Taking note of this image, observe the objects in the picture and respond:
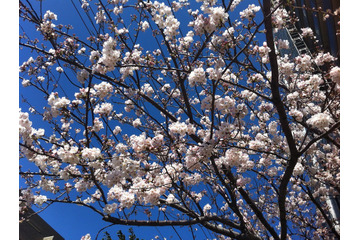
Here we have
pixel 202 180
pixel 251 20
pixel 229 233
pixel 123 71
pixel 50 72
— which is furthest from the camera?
pixel 50 72

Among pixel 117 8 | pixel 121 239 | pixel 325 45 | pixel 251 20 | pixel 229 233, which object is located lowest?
pixel 229 233

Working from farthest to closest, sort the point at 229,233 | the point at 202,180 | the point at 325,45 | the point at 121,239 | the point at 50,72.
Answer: the point at 325,45
the point at 121,239
the point at 50,72
the point at 202,180
the point at 229,233

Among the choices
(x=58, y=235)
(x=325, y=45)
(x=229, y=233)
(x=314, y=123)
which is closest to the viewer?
(x=314, y=123)

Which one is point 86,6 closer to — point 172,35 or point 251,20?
point 172,35

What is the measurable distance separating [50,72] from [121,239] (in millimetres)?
6689

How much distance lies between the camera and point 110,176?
11.9 ft

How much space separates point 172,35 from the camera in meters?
3.62

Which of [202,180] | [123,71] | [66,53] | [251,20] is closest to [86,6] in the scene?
[66,53]

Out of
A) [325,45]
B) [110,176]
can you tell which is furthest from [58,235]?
[325,45]

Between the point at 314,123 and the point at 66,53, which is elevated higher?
the point at 66,53

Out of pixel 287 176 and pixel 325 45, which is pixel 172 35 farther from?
pixel 325 45

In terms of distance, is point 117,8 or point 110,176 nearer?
point 110,176

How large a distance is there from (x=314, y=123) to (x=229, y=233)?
8.31 feet

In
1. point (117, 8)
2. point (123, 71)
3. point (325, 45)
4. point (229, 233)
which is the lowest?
point (229, 233)
